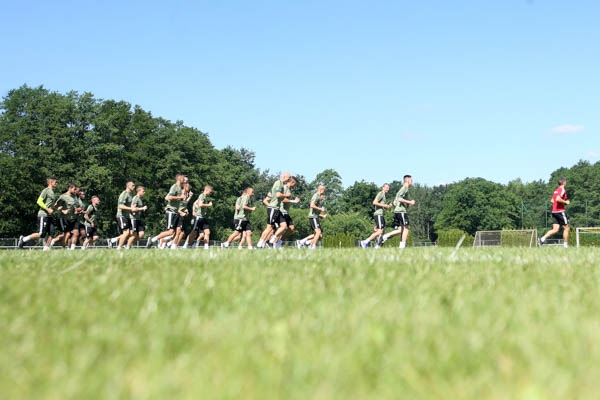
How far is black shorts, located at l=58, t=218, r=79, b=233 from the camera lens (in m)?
22.6

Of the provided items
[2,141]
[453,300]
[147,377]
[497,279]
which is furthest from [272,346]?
[2,141]

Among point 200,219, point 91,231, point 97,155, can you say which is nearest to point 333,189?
point 97,155

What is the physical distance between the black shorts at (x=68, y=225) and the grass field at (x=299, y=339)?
1799 cm

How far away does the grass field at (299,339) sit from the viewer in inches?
88.4

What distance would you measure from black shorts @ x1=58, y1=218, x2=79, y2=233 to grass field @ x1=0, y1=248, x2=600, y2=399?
59.0 ft

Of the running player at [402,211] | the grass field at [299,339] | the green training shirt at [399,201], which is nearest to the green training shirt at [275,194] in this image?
the running player at [402,211]

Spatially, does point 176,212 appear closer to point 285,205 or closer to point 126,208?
point 126,208

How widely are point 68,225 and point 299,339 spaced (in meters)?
21.2

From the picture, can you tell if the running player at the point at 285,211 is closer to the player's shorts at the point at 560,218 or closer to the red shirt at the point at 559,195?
the red shirt at the point at 559,195

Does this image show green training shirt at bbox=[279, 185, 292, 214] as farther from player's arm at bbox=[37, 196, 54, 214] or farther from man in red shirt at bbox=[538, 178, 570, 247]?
man in red shirt at bbox=[538, 178, 570, 247]

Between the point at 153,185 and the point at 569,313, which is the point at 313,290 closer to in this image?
the point at 569,313

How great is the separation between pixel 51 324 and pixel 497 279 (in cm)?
366

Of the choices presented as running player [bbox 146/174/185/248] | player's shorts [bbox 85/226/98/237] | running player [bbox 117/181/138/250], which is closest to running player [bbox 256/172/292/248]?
running player [bbox 146/174/185/248]

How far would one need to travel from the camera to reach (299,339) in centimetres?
299
